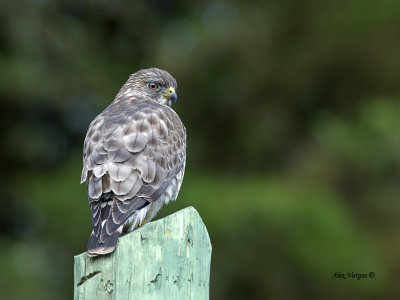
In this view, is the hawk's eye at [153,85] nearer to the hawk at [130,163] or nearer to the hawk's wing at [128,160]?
the hawk at [130,163]

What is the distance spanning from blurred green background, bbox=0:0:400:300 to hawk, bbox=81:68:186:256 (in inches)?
181

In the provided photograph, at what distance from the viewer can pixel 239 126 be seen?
1249 cm

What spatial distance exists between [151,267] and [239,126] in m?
8.73

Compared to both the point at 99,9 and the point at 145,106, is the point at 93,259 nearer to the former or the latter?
the point at 145,106

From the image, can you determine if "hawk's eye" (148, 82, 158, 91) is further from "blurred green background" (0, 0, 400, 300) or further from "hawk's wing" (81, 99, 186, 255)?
"blurred green background" (0, 0, 400, 300)

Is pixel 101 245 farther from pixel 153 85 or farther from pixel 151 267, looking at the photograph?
pixel 153 85

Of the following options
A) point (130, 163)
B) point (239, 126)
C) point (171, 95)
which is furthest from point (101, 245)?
point (239, 126)

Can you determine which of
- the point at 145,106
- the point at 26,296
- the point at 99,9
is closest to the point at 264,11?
the point at 99,9

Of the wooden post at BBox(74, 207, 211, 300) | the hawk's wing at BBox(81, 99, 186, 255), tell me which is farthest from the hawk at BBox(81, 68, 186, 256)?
the wooden post at BBox(74, 207, 211, 300)

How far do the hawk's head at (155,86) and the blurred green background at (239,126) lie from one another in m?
3.78

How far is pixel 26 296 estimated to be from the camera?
11.1 m

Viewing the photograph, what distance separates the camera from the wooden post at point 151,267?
3811 millimetres

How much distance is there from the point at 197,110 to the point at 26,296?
360 centimetres

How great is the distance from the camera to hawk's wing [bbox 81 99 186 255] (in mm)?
4961
